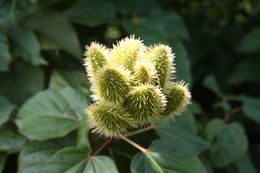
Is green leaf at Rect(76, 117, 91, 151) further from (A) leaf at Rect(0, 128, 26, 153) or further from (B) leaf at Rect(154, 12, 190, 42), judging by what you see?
(B) leaf at Rect(154, 12, 190, 42)

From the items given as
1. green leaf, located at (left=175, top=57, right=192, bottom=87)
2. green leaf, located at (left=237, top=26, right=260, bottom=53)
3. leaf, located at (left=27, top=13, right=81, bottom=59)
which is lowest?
green leaf, located at (left=175, top=57, right=192, bottom=87)

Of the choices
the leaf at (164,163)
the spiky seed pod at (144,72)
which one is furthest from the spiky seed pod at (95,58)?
the leaf at (164,163)

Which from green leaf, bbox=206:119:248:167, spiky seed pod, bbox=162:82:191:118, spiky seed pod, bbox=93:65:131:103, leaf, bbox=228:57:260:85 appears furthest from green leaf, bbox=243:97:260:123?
spiky seed pod, bbox=93:65:131:103

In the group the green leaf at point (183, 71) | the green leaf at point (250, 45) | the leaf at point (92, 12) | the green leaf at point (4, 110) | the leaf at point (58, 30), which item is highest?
the green leaf at point (250, 45)

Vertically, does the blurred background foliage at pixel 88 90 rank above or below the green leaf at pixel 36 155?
above

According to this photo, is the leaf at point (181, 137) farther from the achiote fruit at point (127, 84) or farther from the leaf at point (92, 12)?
the leaf at point (92, 12)
